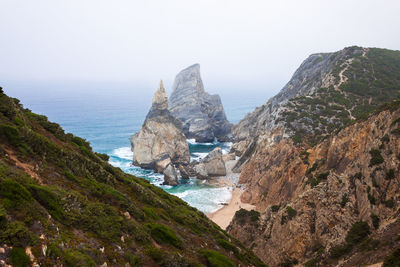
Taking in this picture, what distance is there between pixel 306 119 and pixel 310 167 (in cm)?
1690

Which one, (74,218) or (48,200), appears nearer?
(48,200)

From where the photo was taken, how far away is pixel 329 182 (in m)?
24.0

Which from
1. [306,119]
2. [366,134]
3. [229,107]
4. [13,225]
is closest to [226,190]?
[306,119]

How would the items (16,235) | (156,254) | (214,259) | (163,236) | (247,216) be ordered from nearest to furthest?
1. (16,235)
2. (156,254)
3. (163,236)
4. (214,259)
5. (247,216)

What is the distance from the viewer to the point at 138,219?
1304 cm

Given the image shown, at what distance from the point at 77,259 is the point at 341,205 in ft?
67.0

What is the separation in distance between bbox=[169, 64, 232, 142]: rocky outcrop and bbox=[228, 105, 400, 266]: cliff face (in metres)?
69.5

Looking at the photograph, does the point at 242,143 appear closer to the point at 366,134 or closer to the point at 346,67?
the point at 346,67

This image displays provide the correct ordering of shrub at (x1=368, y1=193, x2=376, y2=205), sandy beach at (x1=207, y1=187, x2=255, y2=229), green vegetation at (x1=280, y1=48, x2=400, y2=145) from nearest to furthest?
shrub at (x1=368, y1=193, x2=376, y2=205) < sandy beach at (x1=207, y1=187, x2=255, y2=229) < green vegetation at (x1=280, y1=48, x2=400, y2=145)

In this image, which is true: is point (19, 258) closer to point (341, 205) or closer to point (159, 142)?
point (341, 205)

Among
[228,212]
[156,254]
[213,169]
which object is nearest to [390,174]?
[156,254]

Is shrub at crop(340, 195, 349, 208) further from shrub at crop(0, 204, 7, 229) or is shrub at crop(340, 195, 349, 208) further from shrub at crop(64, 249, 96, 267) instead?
shrub at crop(0, 204, 7, 229)

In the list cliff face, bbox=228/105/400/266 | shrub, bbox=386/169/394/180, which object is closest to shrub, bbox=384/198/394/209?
cliff face, bbox=228/105/400/266

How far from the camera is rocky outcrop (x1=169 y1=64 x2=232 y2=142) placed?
10169 cm
